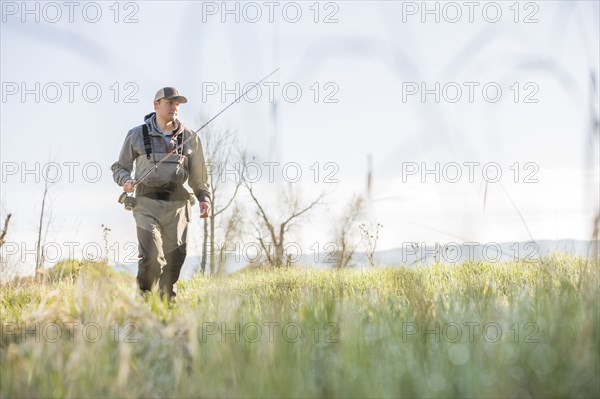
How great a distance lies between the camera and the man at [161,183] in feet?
21.0

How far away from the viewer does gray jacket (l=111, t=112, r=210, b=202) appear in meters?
6.42

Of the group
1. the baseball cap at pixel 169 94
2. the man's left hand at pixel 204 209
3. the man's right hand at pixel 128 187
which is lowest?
the man's left hand at pixel 204 209

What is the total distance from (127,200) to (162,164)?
1.75 ft

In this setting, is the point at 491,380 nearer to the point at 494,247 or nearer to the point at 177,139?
the point at 494,247

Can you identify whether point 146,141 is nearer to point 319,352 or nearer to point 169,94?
point 169,94

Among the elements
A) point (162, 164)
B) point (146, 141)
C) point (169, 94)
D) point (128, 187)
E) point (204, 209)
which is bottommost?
point (204, 209)

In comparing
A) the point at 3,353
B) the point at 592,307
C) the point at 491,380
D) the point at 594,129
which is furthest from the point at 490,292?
the point at 3,353

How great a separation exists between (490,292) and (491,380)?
147 cm

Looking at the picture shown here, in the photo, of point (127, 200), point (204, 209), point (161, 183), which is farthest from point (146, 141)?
point (204, 209)

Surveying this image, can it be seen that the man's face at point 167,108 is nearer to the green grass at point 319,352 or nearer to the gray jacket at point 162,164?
the gray jacket at point 162,164

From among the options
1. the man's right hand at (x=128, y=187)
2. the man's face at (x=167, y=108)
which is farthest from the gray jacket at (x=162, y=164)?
the man's right hand at (x=128, y=187)

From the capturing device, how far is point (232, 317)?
2.58 meters

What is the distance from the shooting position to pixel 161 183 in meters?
6.41

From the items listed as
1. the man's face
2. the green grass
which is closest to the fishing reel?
the man's face
